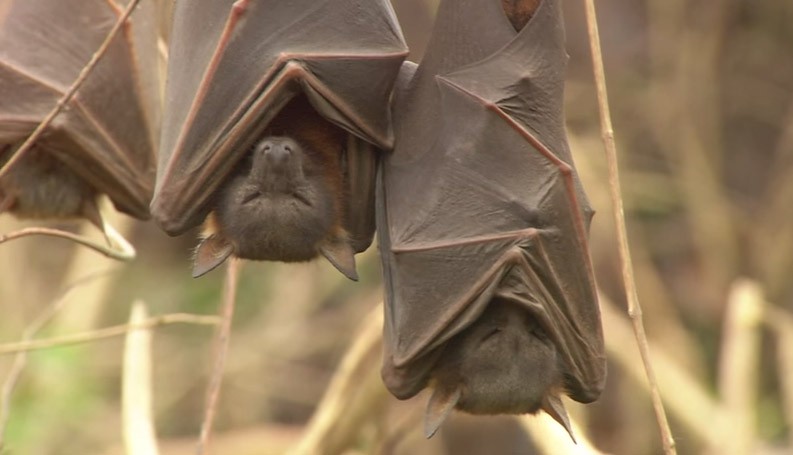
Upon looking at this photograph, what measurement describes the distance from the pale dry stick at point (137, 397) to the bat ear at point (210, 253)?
0.98m

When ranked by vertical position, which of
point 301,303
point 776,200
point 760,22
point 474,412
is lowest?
point 301,303

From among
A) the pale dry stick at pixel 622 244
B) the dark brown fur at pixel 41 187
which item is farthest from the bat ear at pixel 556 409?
the dark brown fur at pixel 41 187

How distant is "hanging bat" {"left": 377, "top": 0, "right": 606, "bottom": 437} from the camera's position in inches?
130

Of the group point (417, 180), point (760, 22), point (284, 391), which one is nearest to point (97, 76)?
point (417, 180)

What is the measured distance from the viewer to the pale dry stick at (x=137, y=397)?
4.24 metres

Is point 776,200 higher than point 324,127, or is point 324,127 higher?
point 324,127

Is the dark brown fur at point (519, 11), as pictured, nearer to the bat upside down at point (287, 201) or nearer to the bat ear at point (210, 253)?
the bat upside down at point (287, 201)

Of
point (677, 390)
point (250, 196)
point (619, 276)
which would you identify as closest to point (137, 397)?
point (250, 196)

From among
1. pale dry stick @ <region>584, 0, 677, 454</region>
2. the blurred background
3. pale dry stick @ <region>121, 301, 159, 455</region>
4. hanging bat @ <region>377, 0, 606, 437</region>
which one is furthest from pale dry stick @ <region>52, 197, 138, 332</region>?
pale dry stick @ <region>584, 0, 677, 454</region>

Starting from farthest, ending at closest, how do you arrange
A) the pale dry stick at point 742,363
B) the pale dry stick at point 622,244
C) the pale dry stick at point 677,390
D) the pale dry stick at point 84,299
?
the pale dry stick at point 84,299 < the pale dry stick at point 677,390 < the pale dry stick at point 742,363 < the pale dry stick at point 622,244

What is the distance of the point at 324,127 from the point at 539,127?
57 cm

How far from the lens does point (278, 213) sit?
333cm

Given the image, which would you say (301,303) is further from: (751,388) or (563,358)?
(563,358)

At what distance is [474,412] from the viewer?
11.3ft
